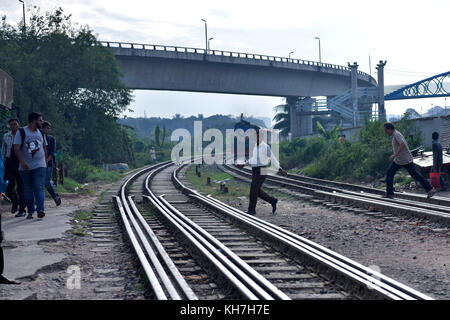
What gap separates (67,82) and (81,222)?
70.1ft

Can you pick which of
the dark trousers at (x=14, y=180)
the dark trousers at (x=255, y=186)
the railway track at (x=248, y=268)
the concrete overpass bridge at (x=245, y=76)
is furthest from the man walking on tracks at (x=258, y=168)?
the concrete overpass bridge at (x=245, y=76)

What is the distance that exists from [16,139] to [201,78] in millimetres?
34140

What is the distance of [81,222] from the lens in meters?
10.5

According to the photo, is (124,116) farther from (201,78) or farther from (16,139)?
(16,139)

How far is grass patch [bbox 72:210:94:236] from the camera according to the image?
909 cm

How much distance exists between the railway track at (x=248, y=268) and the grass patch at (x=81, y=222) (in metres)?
0.79

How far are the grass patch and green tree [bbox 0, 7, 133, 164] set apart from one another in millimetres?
13341

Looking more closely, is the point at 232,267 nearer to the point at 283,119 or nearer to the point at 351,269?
the point at 351,269

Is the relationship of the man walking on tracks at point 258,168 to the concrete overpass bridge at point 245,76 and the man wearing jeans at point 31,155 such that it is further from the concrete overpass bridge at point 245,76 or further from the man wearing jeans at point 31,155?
the concrete overpass bridge at point 245,76

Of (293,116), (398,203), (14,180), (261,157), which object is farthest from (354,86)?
(14,180)

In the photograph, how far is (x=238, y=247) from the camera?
24.4 feet

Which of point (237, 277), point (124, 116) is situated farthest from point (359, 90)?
point (237, 277)

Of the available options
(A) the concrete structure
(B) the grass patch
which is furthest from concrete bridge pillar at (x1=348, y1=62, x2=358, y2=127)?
(A) the concrete structure

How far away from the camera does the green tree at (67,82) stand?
2580 cm
